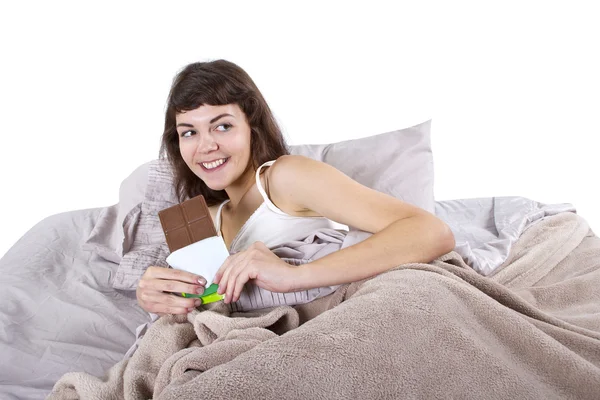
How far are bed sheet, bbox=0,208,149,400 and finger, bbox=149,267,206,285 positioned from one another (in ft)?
1.35

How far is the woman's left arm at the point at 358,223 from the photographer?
184 cm

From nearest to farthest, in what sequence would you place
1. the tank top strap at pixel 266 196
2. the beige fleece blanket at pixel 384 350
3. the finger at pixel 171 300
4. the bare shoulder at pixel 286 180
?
the beige fleece blanket at pixel 384 350 < the finger at pixel 171 300 < the bare shoulder at pixel 286 180 < the tank top strap at pixel 266 196

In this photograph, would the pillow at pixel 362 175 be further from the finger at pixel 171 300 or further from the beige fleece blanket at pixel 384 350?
the beige fleece blanket at pixel 384 350

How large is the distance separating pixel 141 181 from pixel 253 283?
1200 mm

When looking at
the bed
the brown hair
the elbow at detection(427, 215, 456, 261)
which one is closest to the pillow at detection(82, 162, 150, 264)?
the bed

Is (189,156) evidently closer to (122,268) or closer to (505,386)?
(122,268)

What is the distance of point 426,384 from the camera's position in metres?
1.36

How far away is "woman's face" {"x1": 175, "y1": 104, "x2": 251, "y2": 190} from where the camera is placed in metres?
2.24

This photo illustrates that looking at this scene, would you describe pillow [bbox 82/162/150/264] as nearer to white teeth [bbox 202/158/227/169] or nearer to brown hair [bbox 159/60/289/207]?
brown hair [bbox 159/60/289/207]

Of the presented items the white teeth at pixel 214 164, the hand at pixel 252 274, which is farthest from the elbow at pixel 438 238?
the white teeth at pixel 214 164

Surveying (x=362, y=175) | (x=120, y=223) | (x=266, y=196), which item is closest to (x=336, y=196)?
(x=266, y=196)

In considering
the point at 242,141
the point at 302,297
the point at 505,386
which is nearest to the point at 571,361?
the point at 505,386

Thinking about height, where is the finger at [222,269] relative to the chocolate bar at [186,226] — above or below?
below

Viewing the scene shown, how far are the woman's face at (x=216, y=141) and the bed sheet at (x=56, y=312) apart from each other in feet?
1.97
